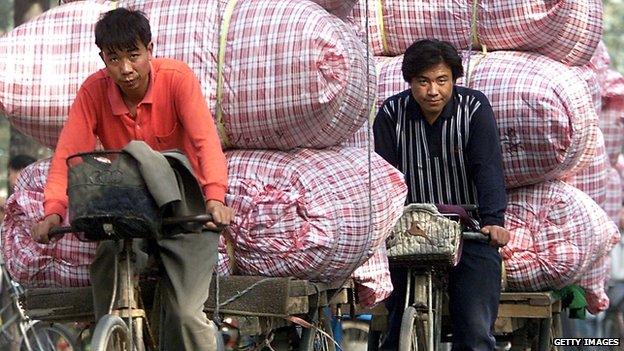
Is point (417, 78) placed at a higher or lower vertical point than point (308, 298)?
higher

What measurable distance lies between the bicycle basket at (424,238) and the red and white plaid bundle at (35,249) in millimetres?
1424

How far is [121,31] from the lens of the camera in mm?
6258

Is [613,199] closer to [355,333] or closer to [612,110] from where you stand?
[612,110]

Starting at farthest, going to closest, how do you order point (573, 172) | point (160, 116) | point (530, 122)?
point (573, 172) → point (530, 122) → point (160, 116)

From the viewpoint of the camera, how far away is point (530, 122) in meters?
8.64

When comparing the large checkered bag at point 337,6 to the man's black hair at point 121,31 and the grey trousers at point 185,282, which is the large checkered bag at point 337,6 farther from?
the grey trousers at point 185,282

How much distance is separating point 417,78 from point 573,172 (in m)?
2.17

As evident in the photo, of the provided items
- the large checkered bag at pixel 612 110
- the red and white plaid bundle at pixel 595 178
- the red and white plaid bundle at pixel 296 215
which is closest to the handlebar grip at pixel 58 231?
the red and white plaid bundle at pixel 296 215

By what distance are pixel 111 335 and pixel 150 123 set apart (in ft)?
3.12

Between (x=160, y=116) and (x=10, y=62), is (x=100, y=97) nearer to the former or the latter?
(x=160, y=116)

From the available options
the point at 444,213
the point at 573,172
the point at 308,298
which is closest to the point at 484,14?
the point at 573,172

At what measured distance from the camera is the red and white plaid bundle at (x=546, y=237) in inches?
350

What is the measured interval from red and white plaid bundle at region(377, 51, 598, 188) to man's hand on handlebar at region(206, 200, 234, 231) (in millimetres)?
2879

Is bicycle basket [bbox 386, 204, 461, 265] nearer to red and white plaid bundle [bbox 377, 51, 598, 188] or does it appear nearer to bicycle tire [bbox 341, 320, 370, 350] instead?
red and white plaid bundle [bbox 377, 51, 598, 188]
